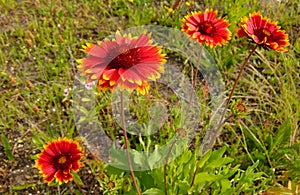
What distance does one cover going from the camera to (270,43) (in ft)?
3.31

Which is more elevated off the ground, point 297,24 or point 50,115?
point 297,24

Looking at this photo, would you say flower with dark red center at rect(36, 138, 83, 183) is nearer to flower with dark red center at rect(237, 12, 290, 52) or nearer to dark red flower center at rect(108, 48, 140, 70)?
dark red flower center at rect(108, 48, 140, 70)

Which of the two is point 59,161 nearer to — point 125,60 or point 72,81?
point 125,60

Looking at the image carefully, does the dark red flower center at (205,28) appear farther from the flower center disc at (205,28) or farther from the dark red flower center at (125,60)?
the dark red flower center at (125,60)

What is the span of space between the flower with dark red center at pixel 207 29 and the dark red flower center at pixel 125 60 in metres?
0.24

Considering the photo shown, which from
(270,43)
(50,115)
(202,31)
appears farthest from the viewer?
(50,115)

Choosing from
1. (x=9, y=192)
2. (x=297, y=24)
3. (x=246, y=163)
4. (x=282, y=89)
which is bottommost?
(x=9, y=192)

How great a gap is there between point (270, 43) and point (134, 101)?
0.92 metres

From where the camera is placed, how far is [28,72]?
194 centimetres

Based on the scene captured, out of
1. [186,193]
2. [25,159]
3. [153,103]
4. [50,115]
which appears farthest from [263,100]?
[25,159]

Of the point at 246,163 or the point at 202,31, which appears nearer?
the point at 202,31

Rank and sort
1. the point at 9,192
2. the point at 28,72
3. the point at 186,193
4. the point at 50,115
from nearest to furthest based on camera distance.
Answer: the point at 186,193 < the point at 9,192 < the point at 50,115 < the point at 28,72

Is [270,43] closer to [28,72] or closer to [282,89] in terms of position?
[282,89]

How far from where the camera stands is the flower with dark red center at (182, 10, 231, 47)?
1123mm
